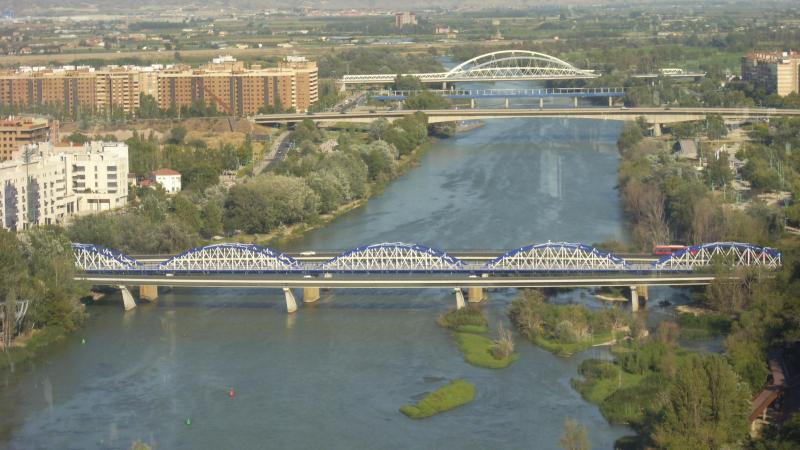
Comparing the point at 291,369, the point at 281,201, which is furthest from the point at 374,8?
the point at 291,369

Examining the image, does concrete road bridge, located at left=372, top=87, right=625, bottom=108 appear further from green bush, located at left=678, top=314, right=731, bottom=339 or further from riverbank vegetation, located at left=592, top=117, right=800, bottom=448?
green bush, located at left=678, top=314, right=731, bottom=339

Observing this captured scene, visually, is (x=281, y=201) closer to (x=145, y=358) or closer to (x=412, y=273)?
(x=412, y=273)

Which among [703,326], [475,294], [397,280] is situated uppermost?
[397,280]

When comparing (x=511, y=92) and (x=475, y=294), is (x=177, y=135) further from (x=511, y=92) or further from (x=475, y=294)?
(x=475, y=294)

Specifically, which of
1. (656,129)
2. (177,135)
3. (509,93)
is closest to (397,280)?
(177,135)

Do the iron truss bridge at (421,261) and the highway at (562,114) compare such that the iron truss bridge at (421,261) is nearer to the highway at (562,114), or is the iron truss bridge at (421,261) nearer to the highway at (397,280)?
the highway at (397,280)

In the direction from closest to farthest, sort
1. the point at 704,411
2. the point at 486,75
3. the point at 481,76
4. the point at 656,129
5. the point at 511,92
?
the point at 704,411
the point at 656,129
the point at 511,92
the point at 481,76
the point at 486,75

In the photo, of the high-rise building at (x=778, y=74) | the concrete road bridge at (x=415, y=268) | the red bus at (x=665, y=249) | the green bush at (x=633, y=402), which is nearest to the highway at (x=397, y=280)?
the concrete road bridge at (x=415, y=268)

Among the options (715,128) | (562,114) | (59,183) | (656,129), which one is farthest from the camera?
(562,114)
